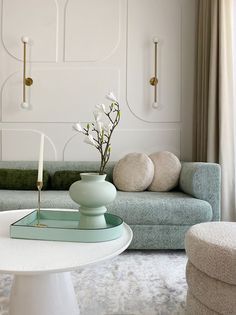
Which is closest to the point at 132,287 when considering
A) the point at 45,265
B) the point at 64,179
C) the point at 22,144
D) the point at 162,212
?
the point at 162,212

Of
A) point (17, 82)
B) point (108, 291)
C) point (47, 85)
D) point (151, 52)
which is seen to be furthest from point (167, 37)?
point (108, 291)

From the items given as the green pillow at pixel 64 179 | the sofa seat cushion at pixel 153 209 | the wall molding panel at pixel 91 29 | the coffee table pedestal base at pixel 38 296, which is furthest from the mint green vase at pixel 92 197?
the wall molding panel at pixel 91 29

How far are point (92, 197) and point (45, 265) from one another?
31cm

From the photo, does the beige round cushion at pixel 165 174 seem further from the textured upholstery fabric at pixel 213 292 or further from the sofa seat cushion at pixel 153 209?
the textured upholstery fabric at pixel 213 292

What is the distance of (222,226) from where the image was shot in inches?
50.1

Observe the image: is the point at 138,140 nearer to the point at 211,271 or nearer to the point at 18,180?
the point at 18,180

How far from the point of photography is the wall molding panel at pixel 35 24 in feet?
9.64

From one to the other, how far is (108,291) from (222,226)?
672mm

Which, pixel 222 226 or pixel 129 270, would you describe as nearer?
pixel 222 226

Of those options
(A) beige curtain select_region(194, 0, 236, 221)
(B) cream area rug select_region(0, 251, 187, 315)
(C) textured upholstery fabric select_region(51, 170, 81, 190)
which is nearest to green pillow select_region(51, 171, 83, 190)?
(C) textured upholstery fabric select_region(51, 170, 81, 190)

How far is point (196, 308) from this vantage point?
1125 mm

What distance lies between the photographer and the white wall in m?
2.93

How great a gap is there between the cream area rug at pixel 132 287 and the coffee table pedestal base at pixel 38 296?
0.23 meters

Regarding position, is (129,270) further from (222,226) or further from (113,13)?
(113,13)
